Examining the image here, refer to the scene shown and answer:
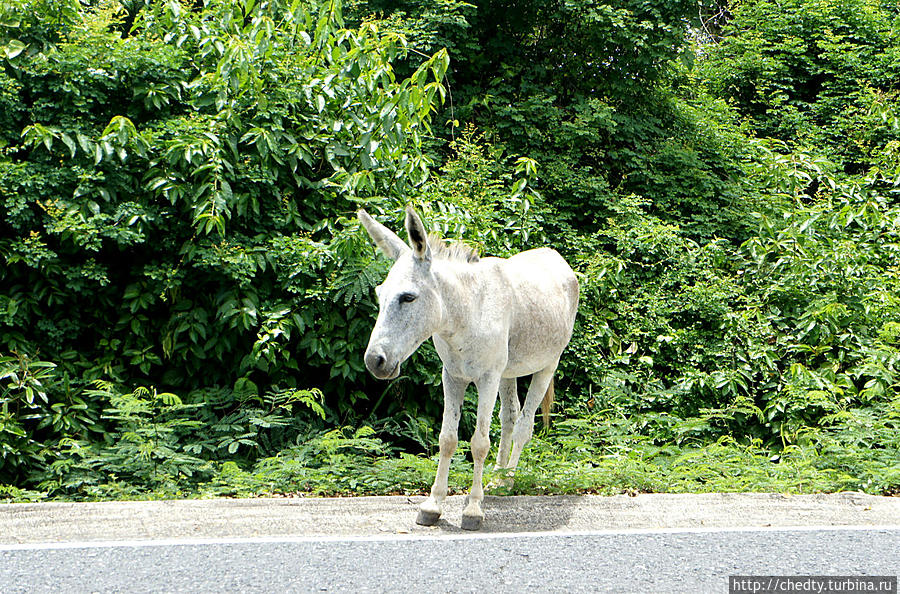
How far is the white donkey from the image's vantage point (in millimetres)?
4059

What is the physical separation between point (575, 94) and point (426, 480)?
7.52 m

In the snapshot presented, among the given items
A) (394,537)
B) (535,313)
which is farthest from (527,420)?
(394,537)

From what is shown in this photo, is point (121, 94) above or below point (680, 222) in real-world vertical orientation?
above

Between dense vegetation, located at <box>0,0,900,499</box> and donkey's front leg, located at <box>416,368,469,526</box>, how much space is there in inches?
37.1

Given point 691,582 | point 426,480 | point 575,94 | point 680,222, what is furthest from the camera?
point 575,94

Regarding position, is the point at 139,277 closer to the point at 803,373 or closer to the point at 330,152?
the point at 330,152

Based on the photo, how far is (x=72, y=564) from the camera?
12.0 feet

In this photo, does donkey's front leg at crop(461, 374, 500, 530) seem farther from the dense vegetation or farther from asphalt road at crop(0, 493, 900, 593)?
the dense vegetation

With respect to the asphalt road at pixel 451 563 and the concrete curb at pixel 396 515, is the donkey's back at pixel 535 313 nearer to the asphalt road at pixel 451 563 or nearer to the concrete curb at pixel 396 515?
the concrete curb at pixel 396 515

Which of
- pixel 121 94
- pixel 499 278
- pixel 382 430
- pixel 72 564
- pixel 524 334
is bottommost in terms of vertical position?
pixel 382 430

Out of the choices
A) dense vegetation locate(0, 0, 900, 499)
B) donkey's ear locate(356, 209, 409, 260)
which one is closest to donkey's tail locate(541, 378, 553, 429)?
dense vegetation locate(0, 0, 900, 499)

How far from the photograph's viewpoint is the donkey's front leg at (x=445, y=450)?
4.51 meters

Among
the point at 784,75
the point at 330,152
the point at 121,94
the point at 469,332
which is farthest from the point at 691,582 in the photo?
the point at 784,75

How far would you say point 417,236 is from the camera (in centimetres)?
412
